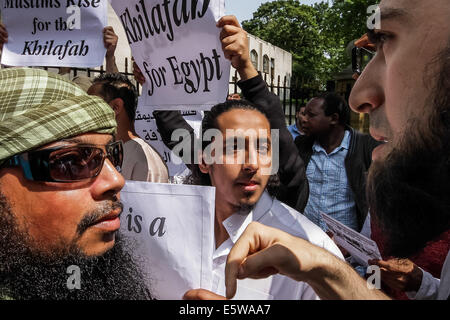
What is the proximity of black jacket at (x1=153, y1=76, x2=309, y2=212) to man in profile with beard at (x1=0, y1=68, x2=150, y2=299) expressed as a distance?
1060 millimetres

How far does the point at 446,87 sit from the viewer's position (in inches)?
41.9

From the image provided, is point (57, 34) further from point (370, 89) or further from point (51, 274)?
point (370, 89)

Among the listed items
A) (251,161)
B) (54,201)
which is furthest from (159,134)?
(54,201)

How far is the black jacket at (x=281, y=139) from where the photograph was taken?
2229mm

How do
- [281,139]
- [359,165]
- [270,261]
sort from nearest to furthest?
[270,261]
[281,139]
[359,165]

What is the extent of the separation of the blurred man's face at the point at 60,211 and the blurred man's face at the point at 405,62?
40.2 inches

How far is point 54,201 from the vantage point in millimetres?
1315

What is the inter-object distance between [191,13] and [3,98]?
3.70 ft

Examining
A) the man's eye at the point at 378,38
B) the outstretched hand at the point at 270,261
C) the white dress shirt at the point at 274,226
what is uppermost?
the man's eye at the point at 378,38

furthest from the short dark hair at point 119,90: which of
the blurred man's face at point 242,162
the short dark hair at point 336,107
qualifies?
the short dark hair at point 336,107

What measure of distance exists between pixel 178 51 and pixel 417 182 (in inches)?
58.8

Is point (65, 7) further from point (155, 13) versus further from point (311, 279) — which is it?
point (311, 279)

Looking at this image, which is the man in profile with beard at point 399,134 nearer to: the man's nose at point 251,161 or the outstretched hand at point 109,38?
the man's nose at point 251,161
